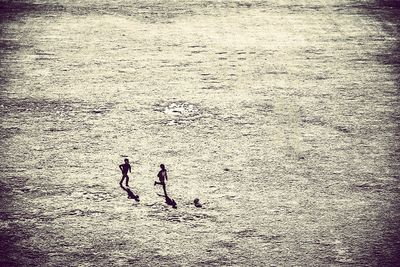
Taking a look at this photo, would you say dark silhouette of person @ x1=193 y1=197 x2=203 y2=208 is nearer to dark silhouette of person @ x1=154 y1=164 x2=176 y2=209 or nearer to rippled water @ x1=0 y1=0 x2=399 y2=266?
rippled water @ x1=0 y1=0 x2=399 y2=266

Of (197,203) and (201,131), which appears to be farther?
(201,131)

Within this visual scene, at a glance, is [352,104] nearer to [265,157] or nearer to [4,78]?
[265,157]

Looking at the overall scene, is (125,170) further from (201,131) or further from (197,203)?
(201,131)

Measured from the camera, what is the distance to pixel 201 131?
9.29m

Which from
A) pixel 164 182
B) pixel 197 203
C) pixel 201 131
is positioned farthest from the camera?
pixel 201 131

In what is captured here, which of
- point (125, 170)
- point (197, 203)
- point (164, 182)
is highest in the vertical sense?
point (125, 170)

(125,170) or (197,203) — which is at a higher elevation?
(125,170)

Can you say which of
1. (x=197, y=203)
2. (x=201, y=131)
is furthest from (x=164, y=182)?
(x=201, y=131)

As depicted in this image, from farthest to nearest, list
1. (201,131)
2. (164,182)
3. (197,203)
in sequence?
(201,131)
(164,182)
(197,203)

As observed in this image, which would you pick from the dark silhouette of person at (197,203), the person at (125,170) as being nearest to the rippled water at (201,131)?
the dark silhouette of person at (197,203)

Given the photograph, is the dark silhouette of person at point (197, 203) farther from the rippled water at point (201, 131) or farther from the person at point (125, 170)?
the person at point (125, 170)

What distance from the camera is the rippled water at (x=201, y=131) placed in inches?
268

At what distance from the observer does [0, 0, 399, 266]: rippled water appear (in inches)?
268

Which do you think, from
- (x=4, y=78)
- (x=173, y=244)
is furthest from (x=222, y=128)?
(x=4, y=78)
